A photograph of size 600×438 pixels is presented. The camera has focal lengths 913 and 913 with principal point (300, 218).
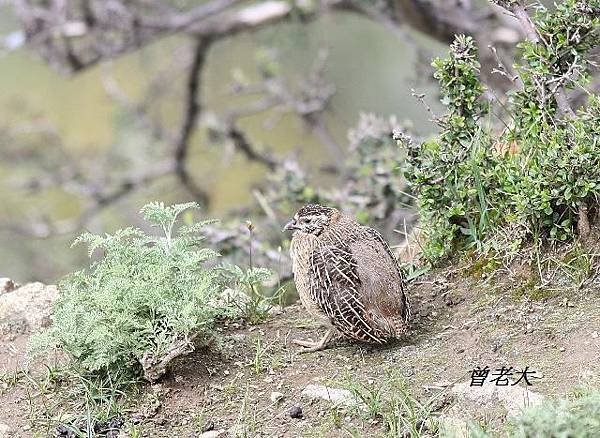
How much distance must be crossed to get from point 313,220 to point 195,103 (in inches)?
236

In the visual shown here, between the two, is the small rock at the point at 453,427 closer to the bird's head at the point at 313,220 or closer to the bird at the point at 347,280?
the bird at the point at 347,280

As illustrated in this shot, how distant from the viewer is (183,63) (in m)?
10.9

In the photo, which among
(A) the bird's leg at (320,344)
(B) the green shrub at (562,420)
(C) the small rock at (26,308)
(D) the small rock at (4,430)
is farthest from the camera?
(C) the small rock at (26,308)

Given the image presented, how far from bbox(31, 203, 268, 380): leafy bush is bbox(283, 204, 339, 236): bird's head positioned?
0.45m

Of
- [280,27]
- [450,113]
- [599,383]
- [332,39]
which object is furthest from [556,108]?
[332,39]

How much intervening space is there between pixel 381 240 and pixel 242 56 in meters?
11.9

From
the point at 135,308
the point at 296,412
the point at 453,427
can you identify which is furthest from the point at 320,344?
the point at 453,427

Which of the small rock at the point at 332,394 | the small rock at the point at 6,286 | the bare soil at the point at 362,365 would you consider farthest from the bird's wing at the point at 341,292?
the small rock at the point at 6,286

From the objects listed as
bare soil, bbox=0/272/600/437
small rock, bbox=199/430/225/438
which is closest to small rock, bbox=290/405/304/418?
bare soil, bbox=0/272/600/437

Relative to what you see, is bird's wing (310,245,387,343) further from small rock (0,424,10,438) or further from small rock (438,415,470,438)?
small rock (0,424,10,438)

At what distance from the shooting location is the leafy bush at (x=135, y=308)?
3809 millimetres

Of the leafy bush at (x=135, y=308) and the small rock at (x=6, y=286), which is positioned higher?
the leafy bush at (x=135, y=308)

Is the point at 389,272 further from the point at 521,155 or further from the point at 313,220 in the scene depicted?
the point at 521,155

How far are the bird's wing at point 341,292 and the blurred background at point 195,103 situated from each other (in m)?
0.84
